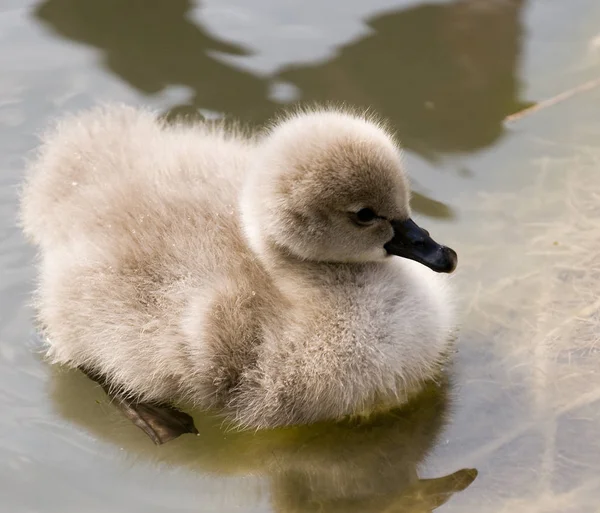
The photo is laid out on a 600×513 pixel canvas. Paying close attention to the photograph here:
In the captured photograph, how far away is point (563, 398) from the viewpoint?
2441 mm

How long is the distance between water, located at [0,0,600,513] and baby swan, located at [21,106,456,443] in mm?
105

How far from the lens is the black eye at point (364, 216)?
7.84 ft

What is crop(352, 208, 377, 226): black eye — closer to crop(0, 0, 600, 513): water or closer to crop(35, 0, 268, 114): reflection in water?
crop(0, 0, 600, 513): water

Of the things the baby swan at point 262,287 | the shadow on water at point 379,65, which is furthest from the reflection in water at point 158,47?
the baby swan at point 262,287

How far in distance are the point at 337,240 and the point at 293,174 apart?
0.19 m

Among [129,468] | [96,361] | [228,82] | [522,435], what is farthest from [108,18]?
[522,435]

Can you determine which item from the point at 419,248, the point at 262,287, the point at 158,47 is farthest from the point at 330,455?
the point at 158,47

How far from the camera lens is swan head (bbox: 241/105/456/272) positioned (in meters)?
2.32

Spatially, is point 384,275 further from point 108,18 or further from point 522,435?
point 108,18

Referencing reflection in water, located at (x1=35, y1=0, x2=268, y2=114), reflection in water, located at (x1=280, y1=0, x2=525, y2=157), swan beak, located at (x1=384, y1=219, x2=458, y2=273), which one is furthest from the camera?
reflection in water, located at (x1=35, y1=0, x2=268, y2=114)

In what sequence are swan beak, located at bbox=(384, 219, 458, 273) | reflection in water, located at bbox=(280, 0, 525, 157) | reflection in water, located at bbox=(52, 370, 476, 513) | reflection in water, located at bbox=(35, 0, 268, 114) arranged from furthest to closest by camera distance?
reflection in water, located at bbox=(35, 0, 268, 114), reflection in water, located at bbox=(280, 0, 525, 157), swan beak, located at bbox=(384, 219, 458, 273), reflection in water, located at bbox=(52, 370, 476, 513)

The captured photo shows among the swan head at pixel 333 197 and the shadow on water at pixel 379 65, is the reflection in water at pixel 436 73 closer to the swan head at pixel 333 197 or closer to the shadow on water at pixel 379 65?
the shadow on water at pixel 379 65

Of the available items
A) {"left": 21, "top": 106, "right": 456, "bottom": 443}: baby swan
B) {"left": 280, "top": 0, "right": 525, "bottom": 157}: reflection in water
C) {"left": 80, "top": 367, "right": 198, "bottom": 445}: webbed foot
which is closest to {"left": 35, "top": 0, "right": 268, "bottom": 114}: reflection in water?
{"left": 280, "top": 0, "right": 525, "bottom": 157}: reflection in water

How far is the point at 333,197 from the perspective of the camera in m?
2.35
